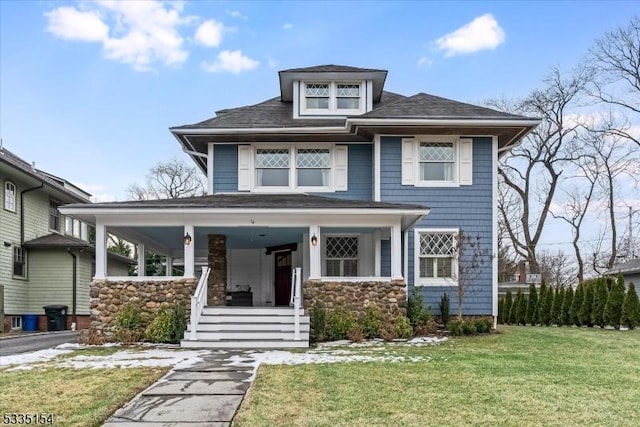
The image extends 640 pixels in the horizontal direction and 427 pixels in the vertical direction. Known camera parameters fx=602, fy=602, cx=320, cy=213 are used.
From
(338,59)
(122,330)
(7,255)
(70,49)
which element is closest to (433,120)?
(338,59)

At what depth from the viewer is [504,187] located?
31.8 m

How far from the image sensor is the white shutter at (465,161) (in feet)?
46.4

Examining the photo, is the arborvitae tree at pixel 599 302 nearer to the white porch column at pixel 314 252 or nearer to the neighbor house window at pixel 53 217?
the white porch column at pixel 314 252

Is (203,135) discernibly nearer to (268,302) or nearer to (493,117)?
(268,302)

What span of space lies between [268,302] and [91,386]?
952 cm

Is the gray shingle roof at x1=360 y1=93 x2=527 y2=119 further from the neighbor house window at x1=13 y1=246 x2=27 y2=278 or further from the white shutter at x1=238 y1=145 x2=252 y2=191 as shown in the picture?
the neighbor house window at x1=13 y1=246 x2=27 y2=278

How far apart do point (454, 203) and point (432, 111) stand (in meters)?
2.21

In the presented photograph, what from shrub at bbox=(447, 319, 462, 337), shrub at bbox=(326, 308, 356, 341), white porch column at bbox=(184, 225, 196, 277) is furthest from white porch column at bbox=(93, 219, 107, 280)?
shrub at bbox=(447, 319, 462, 337)

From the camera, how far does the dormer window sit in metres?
15.5

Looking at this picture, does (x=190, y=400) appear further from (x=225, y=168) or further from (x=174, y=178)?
(x=174, y=178)

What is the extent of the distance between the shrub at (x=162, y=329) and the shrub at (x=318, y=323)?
262 cm

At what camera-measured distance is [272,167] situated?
14.8 m

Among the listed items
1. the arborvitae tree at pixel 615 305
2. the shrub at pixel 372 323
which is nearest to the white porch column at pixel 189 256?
the shrub at pixel 372 323

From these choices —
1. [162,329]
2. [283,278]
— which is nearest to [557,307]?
[283,278]
